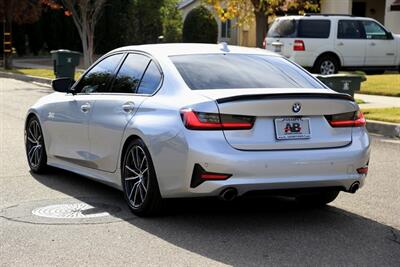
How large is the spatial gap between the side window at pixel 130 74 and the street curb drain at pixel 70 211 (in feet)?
3.59

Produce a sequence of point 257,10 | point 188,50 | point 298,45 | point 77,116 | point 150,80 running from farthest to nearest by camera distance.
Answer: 1. point 257,10
2. point 298,45
3. point 77,116
4. point 188,50
5. point 150,80

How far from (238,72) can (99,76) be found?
1733 millimetres

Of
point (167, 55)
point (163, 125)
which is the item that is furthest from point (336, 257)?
point (167, 55)

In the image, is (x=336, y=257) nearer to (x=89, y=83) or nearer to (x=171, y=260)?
(x=171, y=260)

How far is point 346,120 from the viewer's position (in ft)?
19.8

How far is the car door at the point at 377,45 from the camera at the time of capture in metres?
22.5

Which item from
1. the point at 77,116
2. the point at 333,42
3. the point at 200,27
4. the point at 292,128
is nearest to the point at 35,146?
the point at 77,116

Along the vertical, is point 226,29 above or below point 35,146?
below

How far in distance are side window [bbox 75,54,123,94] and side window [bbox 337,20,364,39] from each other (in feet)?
51.0

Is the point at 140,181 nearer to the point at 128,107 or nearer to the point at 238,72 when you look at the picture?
the point at 128,107

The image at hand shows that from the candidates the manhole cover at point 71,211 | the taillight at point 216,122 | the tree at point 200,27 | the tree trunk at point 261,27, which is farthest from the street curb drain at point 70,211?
the tree at point 200,27

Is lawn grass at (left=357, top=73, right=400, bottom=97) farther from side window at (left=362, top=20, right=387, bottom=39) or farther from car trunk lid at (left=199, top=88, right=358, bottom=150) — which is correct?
car trunk lid at (left=199, top=88, right=358, bottom=150)

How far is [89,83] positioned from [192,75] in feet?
5.54

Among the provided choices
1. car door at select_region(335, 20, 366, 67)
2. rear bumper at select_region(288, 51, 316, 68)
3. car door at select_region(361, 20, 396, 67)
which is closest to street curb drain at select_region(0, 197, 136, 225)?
rear bumper at select_region(288, 51, 316, 68)
